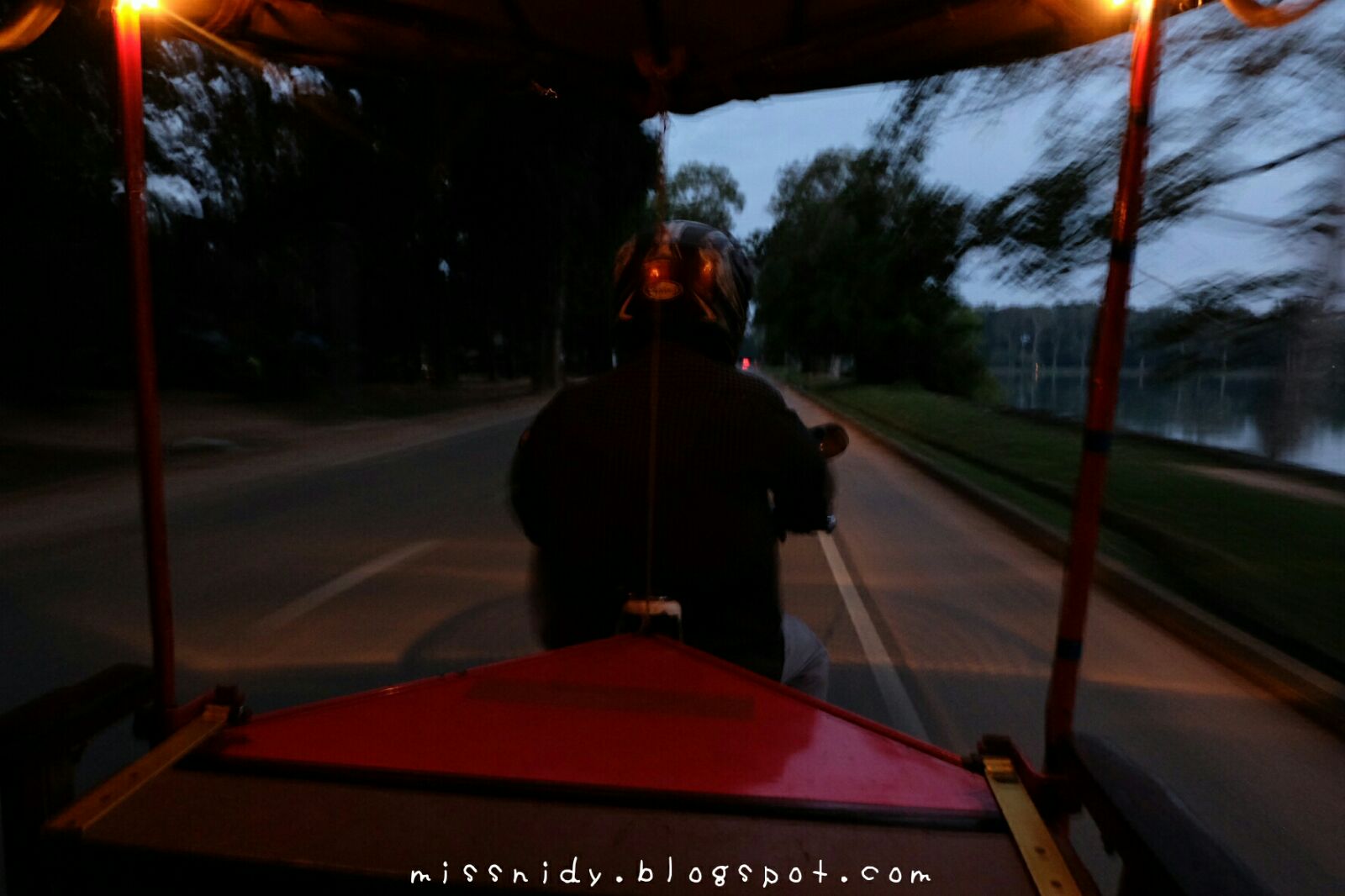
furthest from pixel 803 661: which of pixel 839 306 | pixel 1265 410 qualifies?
pixel 839 306

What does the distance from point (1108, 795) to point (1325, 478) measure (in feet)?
35.7

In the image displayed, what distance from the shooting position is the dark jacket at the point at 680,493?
2100mm

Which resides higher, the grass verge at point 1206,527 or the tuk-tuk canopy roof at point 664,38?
the tuk-tuk canopy roof at point 664,38

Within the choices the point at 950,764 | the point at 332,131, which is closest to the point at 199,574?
the point at 950,764

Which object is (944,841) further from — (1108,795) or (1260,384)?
Result: (1260,384)

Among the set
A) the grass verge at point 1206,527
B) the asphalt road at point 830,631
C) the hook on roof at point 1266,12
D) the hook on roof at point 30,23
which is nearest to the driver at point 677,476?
the hook on roof at point 1266,12

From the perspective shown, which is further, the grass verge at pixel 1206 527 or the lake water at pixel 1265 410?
the lake water at pixel 1265 410

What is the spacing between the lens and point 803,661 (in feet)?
8.38

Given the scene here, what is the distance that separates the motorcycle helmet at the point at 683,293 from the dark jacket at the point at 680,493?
0.31 ft

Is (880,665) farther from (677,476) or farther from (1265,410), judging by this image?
(1265,410)

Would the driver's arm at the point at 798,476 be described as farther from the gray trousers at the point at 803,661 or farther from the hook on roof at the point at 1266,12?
the hook on roof at the point at 1266,12

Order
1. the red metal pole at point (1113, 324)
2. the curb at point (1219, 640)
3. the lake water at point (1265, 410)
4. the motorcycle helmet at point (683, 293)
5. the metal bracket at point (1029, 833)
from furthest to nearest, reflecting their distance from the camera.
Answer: the lake water at point (1265, 410) → the curb at point (1219, 640) → the motorcycle helmet at point (683, 293) → the red metal pole at point (1113, 324) → the metal bracket at point (1029, 833)

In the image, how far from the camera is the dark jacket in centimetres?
210

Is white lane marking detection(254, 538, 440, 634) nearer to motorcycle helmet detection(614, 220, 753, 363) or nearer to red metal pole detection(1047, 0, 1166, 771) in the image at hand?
motorcycle helmet detection(614, 220, 753, 363)
